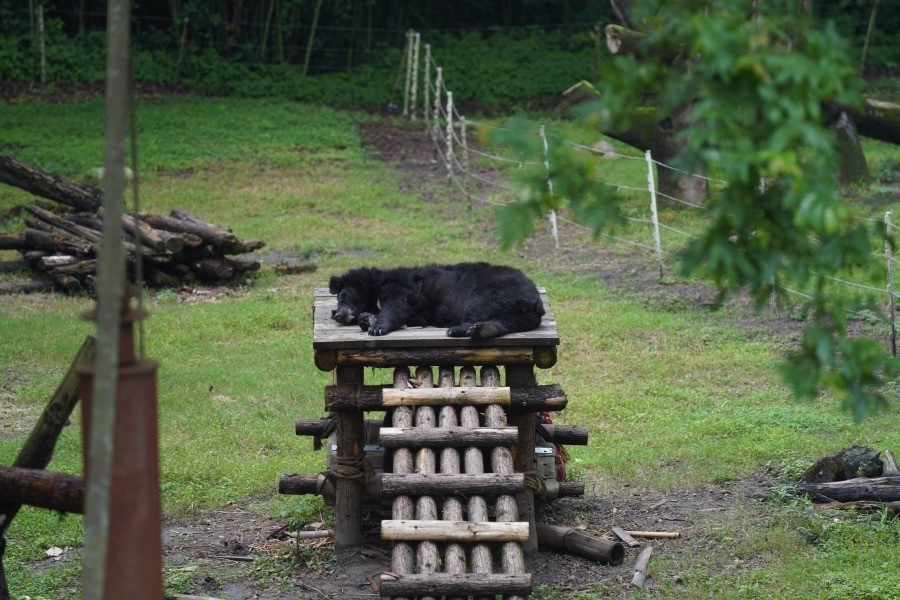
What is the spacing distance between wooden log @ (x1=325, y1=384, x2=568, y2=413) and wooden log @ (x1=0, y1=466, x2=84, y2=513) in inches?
81.0

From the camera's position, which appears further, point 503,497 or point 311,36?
point 311,36

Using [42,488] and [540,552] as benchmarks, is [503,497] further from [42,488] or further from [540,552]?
[42,488]

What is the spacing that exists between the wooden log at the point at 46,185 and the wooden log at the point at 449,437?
33.3ft

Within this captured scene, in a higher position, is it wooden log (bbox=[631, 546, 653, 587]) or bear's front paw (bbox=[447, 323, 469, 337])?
bear's front paw (bbox=[447, 323, 469, 337])

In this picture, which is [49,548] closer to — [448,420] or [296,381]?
[448,420]

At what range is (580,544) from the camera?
19.6ft

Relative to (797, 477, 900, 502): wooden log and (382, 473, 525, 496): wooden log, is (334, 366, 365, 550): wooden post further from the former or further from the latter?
(797, 477, 900, 502): wooden log

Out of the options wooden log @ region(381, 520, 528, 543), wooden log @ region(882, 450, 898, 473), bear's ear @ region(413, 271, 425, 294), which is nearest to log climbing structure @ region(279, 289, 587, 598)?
wooden log @ region(381, 520, 528, 543)

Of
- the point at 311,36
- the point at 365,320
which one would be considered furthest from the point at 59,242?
the point at 311,36

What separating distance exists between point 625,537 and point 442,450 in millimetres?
1265

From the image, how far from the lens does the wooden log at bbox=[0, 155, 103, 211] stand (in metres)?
14.2

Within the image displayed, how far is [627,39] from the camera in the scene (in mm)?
15609

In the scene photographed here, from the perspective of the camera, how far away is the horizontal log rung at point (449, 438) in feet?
18.7

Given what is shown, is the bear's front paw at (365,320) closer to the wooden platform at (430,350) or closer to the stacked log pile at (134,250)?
the wooden platform at (430,350)
